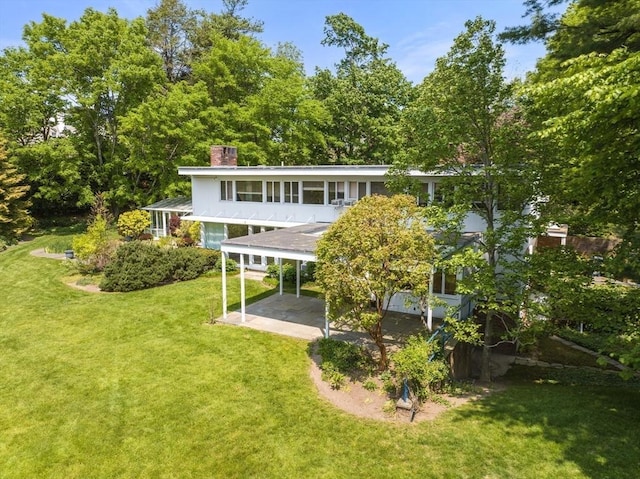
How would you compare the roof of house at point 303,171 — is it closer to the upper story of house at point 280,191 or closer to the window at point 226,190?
the upper story of house at point 280,191

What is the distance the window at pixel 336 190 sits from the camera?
61.4 ft

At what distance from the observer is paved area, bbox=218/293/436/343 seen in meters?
12.4

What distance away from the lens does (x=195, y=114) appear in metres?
27.7

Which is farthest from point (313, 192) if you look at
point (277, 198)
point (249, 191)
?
point (249, 191)

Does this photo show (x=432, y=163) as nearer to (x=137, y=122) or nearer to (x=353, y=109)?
(x=353, y=109)

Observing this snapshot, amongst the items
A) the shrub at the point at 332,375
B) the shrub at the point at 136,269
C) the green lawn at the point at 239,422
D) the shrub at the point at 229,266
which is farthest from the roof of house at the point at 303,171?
the green lawn at the point at 239,422

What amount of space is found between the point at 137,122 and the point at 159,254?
12.2 metres

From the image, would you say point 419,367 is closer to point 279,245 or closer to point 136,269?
point 279,245

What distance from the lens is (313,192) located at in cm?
1947

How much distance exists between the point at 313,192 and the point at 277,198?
6.90ft

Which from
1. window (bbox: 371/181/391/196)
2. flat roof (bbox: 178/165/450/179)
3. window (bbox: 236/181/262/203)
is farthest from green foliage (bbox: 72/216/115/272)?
window (bbox: 371/181/391/196)

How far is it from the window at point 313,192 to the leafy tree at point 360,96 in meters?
9.72

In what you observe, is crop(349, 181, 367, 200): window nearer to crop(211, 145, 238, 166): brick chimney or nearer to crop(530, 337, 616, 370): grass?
crop(211, 145, 238, 166): brick chimney

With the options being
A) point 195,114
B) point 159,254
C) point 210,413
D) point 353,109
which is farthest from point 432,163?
point 195,114
